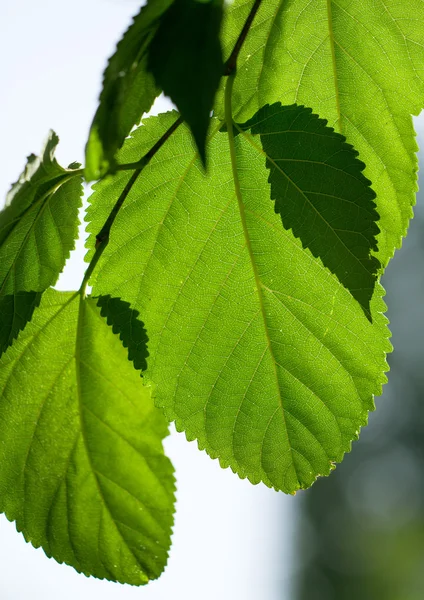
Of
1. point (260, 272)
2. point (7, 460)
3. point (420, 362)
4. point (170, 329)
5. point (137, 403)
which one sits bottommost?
point (7, 460)

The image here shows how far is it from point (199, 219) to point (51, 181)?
0.67 ft

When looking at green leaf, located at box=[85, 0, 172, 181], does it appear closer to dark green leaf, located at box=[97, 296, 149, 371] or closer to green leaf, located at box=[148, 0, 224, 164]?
green leaf, located at box=[148, 0, 224, 164]

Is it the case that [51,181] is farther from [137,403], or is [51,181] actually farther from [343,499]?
[343,499]

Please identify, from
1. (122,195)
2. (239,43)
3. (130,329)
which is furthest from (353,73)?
(130,329)

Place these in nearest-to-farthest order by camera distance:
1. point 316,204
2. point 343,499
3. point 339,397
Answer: point 316,204 < point 339,397 < point 343,499

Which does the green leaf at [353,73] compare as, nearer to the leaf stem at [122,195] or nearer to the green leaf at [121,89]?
the leaf stem at [122,195]

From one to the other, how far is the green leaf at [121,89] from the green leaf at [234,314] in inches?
13.6

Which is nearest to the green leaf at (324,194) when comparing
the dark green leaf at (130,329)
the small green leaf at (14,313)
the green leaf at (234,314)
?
the green leaf at (234,314)

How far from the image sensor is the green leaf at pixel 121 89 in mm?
510

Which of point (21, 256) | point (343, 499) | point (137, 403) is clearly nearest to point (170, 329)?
point (137, 403)

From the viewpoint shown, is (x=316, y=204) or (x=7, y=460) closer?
(x=316, y=204)

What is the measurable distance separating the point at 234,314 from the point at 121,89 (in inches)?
19.0

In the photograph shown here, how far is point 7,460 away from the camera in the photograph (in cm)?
97

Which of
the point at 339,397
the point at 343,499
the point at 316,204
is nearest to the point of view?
the point at 316,204
